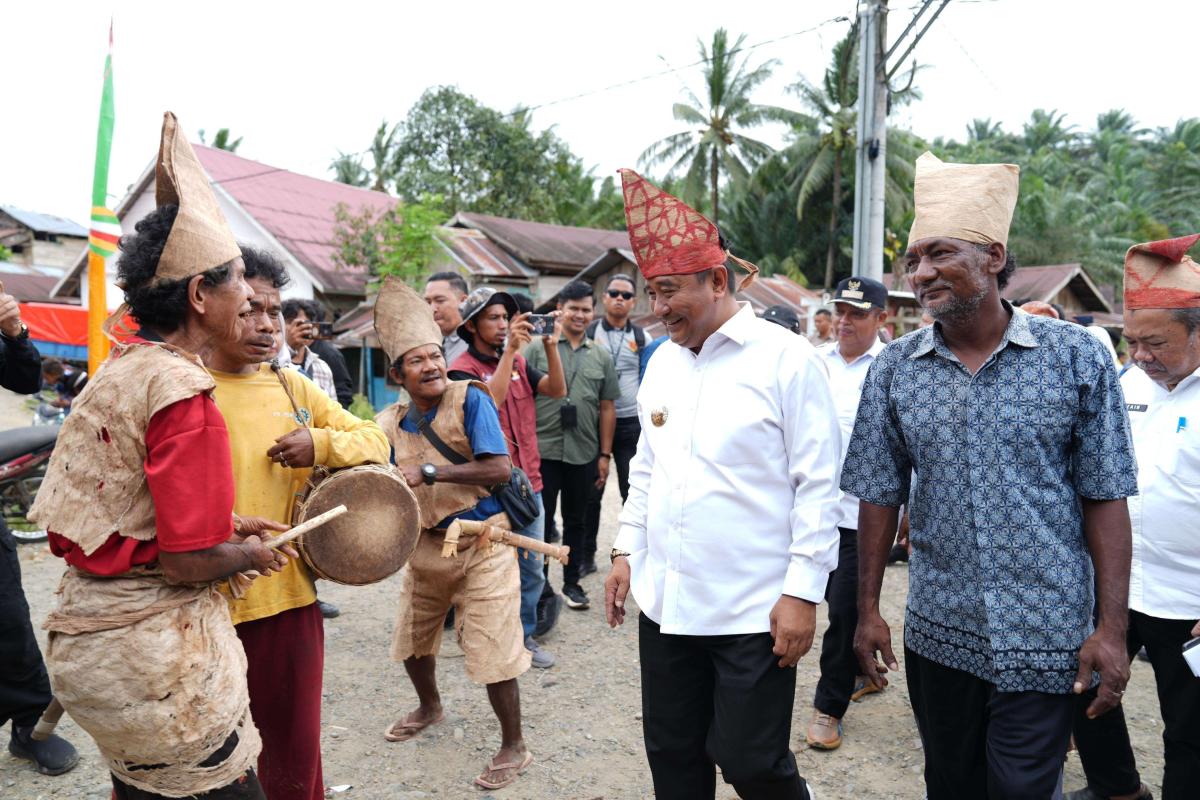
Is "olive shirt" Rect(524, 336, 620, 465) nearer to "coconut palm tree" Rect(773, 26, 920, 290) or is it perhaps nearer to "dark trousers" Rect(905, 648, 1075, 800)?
"dark trousers" Rect(905, 648, 1075, 800)

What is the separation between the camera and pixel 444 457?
4.10m

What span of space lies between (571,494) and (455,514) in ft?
7.96

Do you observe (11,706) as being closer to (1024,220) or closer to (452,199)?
(452,199)

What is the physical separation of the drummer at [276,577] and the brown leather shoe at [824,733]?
2.38 m

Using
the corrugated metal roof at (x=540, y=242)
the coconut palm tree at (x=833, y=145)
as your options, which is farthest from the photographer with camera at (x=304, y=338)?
the coconut palm tree at (x=833, y=145)

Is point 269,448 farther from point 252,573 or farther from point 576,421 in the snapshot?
point 576,421

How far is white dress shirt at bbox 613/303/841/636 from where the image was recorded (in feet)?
8.61

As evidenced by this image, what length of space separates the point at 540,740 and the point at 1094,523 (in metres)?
2.94

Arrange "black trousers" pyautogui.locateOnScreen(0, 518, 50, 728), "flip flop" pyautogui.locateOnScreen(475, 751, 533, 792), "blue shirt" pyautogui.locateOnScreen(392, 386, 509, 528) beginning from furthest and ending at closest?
"blue shirt" pyautogui.locateOnScreen(392, 386, 509, 528) < "flip flop" pyautogui.locateOnScreen(475, 751, 533, 792) < "black trousers" pyautogui.locateOnScreen(0, 518, 50, 728)

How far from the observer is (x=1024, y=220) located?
3319 centimetres

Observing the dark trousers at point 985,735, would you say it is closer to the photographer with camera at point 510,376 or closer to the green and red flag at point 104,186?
the photographer with camera at point 510,376

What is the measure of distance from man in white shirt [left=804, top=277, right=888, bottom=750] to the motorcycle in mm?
6699

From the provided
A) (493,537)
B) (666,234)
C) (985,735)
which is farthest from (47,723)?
(985,735)

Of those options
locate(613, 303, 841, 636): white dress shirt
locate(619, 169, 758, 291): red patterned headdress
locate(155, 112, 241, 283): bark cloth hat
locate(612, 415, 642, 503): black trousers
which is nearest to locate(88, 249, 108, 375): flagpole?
locate(612, 415, 642, 503): black trousers
